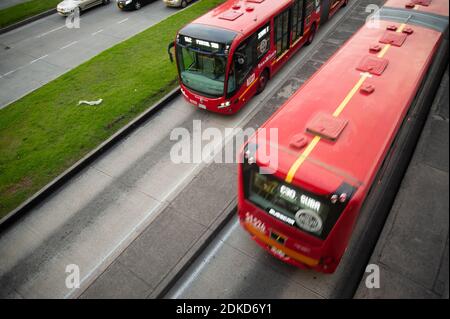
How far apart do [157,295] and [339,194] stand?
447 cm

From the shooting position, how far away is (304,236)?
5.58 m

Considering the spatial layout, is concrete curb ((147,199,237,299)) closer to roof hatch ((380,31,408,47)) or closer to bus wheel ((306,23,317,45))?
roof hatch ((380,31,408,47))

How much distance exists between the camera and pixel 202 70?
10.5 metres

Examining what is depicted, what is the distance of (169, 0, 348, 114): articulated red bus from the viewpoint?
9.76 meters

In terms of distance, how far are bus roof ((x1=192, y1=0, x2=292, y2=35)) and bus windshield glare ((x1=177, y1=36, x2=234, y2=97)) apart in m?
0.85

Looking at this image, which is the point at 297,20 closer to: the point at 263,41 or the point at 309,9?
the point at 309,9

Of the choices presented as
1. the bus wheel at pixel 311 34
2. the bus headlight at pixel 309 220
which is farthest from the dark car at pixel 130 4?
the bus headlight at pixel 309 220

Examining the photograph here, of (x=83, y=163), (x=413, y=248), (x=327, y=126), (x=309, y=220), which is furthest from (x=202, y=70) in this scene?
(x=413, y=248)

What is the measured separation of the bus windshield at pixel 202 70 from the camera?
10000 mm

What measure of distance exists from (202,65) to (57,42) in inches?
470

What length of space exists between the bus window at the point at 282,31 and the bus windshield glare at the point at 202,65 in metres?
2.97

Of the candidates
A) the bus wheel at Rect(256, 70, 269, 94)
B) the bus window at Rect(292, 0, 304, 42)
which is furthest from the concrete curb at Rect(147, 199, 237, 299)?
the bus window at Rect(292, 0, 304, 42)

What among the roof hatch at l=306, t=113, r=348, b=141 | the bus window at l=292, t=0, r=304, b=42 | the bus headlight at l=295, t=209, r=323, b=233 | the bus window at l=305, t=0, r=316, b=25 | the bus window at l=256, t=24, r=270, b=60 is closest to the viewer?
the bus headlight at l=295, t=209, r=323, b=233

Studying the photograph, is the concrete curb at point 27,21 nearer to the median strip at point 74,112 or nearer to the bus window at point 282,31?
the median strip at point 74,112
